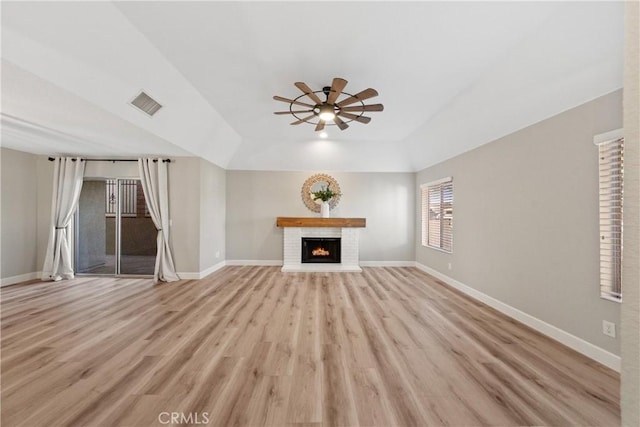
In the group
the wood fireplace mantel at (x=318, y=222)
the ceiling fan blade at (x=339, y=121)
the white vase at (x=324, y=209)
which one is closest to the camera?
the ceiling fan blade at (x=339, y=121)

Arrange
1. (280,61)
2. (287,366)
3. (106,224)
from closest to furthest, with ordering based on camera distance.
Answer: (287,366)
(280,61)
(106,224)

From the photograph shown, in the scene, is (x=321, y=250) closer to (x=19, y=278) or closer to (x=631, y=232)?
(x=19, y=278)

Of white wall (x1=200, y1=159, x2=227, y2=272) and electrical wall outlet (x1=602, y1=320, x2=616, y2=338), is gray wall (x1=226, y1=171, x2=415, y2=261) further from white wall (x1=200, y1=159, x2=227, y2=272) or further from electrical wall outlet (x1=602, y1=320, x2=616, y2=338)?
electrical wall outlet (x1=602, y1=320, x2=616, y2=338)

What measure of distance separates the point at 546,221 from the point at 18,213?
28.2 ft

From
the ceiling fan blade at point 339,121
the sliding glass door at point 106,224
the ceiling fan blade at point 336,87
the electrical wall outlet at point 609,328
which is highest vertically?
the ceiling fan blade at point 336,87

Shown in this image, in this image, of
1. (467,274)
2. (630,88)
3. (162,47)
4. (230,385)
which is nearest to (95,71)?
(162,47)

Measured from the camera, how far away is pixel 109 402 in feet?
6.21

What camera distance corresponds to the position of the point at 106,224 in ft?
19.3

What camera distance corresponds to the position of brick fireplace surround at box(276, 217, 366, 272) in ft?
21.2

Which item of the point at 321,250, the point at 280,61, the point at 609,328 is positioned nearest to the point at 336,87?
the point at 280,61

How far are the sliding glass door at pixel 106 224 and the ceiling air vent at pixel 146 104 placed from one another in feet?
8.90

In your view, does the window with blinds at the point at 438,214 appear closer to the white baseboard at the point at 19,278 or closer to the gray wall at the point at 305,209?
the gray wall at the point at 305,209

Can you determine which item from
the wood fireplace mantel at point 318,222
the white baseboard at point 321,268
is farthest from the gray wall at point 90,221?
the white baseboard at point 321,268

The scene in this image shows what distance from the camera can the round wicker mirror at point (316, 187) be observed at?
6.85m
